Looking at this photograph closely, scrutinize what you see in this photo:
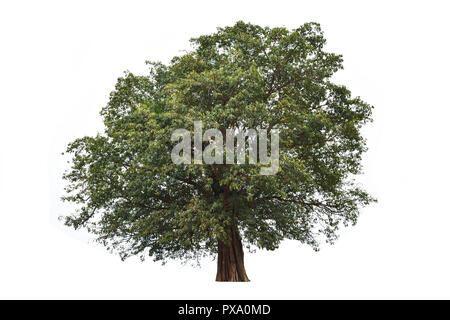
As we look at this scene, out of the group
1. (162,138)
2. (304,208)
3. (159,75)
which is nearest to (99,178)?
(162,138)

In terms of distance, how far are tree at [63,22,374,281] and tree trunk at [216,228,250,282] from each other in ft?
0.14

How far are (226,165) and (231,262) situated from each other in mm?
4517

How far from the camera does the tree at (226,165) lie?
17922 millimetres

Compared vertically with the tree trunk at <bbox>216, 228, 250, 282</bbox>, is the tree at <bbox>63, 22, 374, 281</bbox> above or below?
above

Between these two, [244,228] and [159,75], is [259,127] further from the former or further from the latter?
[159,75]

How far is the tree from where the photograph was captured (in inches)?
706

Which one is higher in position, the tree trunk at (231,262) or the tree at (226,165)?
the tree at (226,165)

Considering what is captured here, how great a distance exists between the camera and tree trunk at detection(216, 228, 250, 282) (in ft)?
66.9

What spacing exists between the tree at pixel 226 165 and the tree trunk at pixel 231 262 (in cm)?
4

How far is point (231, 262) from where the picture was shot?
67.4 feet

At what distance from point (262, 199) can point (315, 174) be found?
2357 mm

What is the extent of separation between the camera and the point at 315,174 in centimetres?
2056

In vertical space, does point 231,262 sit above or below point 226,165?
below

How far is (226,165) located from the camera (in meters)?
18.1
